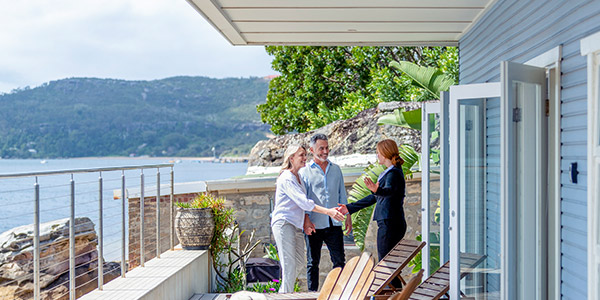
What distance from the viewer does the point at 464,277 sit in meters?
4.41

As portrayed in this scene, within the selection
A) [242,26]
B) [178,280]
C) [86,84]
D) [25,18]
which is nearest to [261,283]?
[178,280]

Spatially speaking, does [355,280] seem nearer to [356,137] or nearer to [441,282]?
[441,282]

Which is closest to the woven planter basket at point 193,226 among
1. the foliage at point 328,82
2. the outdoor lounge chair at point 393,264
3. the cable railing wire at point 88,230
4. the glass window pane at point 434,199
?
the cable railing wire at point 88,230

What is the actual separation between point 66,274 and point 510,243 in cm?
645

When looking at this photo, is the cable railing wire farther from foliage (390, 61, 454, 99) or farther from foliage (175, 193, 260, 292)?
foliage (390, 61, 454, 99)

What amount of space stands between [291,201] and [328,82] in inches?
555

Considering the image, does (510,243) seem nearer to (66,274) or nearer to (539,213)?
(539,213)

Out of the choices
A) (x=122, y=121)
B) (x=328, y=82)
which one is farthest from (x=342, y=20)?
(x=122, y=121)

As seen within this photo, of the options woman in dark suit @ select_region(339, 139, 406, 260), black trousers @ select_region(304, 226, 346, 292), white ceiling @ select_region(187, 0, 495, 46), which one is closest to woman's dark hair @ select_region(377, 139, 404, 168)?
woman in dark suit @ select_region(339, 139, 406, 260)

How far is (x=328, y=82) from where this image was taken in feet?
63.5

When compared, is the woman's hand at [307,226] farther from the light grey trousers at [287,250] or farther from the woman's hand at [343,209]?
the woman's hand at [343,209]

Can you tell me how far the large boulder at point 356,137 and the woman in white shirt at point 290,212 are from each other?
15.4ft

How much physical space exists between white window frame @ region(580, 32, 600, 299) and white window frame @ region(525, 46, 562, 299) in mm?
491

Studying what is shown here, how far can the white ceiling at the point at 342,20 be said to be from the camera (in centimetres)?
518
